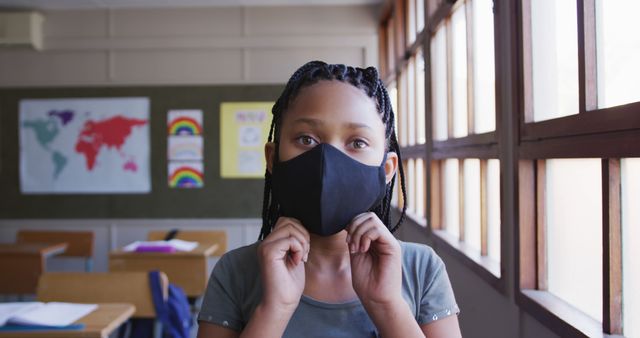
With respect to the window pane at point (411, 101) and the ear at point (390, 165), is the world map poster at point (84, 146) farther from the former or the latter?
the ear at point (390, 165)

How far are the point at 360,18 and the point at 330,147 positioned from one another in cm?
491

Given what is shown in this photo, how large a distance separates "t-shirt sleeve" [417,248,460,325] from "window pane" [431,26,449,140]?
2062 mm

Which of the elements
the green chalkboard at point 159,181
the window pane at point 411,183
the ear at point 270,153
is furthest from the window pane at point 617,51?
the green chalkboard at point 159,181

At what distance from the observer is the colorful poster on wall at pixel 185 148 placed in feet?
18.6

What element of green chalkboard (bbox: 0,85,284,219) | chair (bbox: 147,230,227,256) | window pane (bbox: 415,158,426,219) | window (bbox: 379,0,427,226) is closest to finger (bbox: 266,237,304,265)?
window (bbox: 379,0,427,226)

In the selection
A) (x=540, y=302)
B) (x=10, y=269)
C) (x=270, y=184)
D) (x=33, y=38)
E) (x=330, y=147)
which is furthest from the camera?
(x=33, y=38)

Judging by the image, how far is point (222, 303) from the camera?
3.36ft

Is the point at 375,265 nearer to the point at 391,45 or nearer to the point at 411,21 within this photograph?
the point at 411,21

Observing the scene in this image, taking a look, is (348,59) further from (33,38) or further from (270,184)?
(270,184)

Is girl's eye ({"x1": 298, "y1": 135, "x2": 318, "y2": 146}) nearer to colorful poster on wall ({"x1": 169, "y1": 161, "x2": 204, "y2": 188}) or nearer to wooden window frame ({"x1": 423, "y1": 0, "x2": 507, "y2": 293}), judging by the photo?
wooden window frame ({"x1": 423, "y1": 0, "x2": 507, "y2": 293})

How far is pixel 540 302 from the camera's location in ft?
5.03

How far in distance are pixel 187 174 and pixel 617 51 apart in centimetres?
491

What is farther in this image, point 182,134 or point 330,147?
point 182,134

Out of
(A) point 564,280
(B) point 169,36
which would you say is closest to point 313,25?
(B) point 169,36
